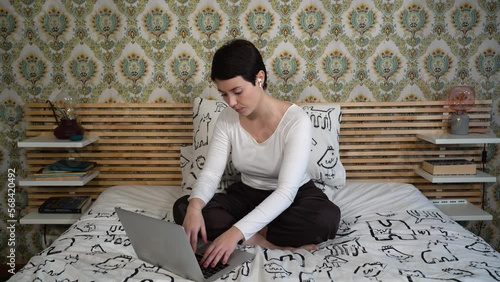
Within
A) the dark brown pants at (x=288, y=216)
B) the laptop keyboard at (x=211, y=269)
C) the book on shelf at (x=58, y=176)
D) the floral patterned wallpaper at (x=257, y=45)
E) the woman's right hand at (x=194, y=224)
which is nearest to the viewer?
the laptop keyboard at (x=211, y=269)

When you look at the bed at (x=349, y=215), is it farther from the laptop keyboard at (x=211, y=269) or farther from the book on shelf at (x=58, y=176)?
the book on shelf at (x=58, y=176)

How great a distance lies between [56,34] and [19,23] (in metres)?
0.22

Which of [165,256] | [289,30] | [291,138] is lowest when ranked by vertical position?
[165,256]

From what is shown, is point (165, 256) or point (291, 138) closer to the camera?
point (165, 256)

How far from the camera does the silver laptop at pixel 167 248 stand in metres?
1.37

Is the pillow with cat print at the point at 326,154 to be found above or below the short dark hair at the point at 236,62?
below

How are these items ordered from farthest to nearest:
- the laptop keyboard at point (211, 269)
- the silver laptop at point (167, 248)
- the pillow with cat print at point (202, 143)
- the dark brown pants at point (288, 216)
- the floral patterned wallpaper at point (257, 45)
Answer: the floral patterned wallpaper at point (257, 45) → the pillow with cat print at point (202, 143) → the dark brown pants at point (288, 216) → the laptop keyboard at point (211, 269) → the silver laptop at point (167, 248)

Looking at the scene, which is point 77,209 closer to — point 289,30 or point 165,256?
point 165,256

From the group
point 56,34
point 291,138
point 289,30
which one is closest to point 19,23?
point 56,34

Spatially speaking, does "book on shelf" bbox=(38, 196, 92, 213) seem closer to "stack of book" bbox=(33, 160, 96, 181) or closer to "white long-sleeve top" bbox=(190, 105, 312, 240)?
"stack of book" bbox=(33, 160, 96, 181)

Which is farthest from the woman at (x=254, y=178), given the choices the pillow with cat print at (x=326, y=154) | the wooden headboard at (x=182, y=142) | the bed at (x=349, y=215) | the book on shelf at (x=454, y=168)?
the book on shelf at (x=454, y=168)

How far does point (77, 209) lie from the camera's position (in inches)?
99.8

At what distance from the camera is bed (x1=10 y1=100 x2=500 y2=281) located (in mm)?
1504

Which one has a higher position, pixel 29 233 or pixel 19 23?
pixel 19 23
